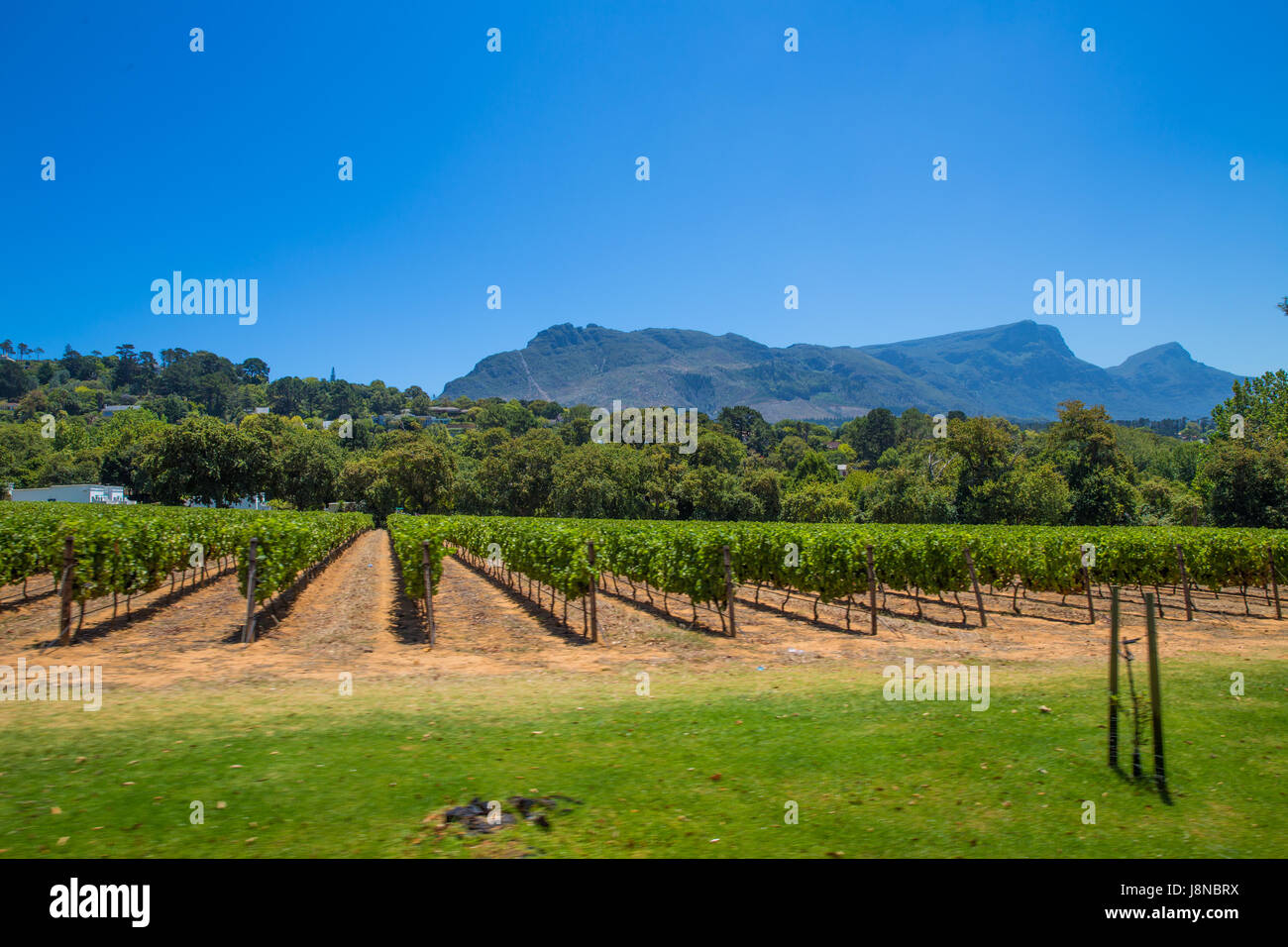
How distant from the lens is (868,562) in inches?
653

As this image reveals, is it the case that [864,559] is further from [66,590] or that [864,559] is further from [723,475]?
[723,475]

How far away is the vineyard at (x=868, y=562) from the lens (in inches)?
677

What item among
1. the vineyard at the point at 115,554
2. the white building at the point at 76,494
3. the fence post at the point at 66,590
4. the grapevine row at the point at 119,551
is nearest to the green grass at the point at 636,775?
the fence post at the point at 66,590

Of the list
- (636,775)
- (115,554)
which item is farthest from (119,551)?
(636,775)

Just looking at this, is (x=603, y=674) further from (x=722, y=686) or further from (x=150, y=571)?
(x=150, y=571)

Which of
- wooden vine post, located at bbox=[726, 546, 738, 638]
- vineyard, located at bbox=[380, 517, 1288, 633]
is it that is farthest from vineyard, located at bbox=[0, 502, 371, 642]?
wooden vine post, located at bbox=[726, 546, 738, 638]

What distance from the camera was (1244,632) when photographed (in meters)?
17.8

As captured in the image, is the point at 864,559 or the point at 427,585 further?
the point at 864,559
